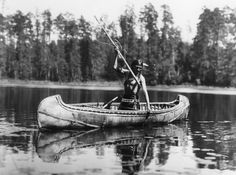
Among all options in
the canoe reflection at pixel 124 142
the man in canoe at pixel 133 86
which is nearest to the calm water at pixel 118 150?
the canoe reflection at pixel 124 142

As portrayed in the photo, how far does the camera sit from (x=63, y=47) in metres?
86.6

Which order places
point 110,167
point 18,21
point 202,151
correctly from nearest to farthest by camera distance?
point 110,167
point 202,151
point 18,21

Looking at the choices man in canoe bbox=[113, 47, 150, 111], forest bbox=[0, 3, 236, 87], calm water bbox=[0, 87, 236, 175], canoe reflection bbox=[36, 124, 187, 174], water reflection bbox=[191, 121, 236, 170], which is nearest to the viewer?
calm water bbox=[0, 87, 236, 175]

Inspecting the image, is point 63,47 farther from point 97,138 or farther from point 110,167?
point 110,167

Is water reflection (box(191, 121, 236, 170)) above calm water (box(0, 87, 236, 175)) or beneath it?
beneath

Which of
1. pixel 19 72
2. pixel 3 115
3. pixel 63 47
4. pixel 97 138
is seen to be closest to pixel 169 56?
pixel 63 47

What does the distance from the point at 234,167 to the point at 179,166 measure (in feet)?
5.27

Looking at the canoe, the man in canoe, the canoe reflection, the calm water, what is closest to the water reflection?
the calm water

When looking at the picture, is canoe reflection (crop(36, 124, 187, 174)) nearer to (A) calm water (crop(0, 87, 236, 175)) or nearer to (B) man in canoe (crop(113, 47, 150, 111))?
(A) calm water (crop(0, 87, 236, 175))

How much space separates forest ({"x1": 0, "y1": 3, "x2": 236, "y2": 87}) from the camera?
76.4 m

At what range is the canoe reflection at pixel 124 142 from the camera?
13.4 m

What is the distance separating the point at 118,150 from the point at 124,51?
56394mm

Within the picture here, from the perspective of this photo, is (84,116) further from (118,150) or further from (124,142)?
(118,150)

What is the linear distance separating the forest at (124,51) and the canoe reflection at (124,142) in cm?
5330
